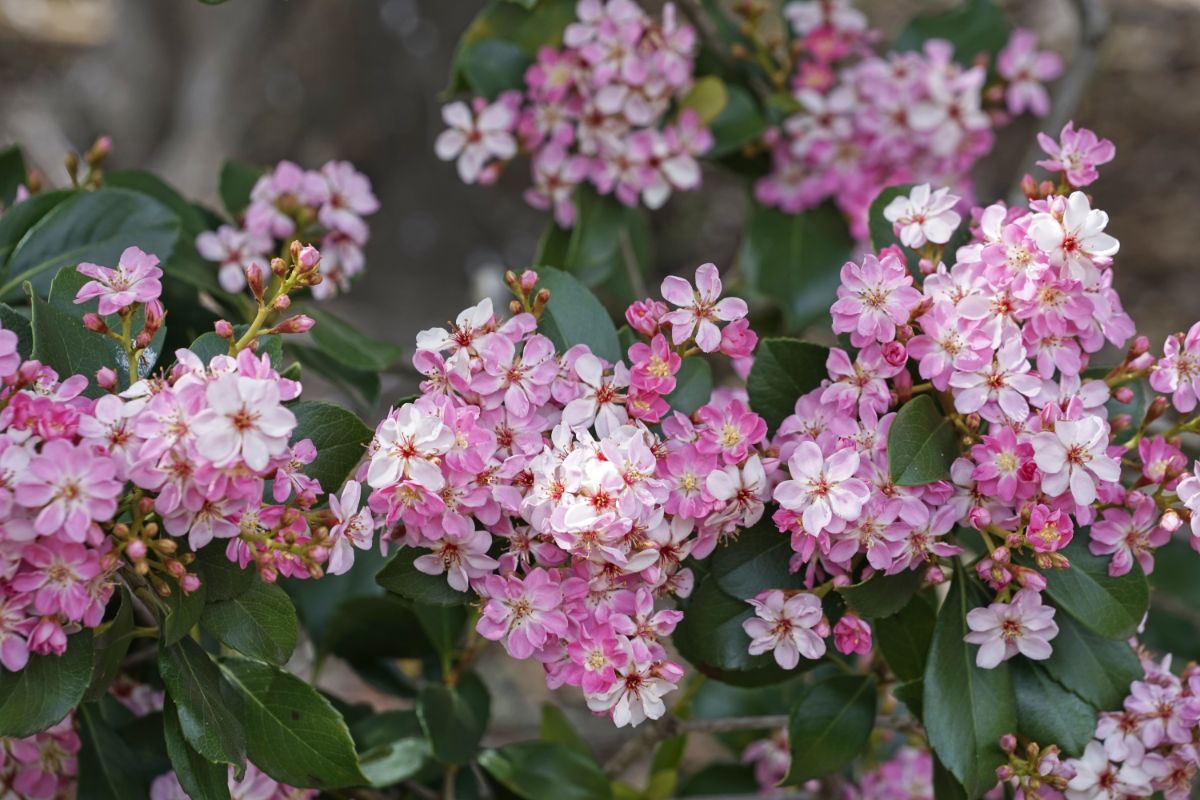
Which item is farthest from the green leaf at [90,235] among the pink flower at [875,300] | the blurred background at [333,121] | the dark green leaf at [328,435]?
the blurred background at [333,121]

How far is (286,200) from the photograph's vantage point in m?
1.34

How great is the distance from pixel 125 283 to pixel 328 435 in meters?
0.19

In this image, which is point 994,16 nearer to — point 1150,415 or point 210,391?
point 1150,415

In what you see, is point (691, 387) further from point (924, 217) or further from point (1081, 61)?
point (1081, 61)

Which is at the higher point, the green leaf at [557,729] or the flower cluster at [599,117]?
the flower cluster at [599,117]

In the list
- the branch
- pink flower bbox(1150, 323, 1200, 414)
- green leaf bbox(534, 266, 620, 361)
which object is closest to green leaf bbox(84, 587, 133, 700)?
green leaf bbox(534, 266, 620, 361)

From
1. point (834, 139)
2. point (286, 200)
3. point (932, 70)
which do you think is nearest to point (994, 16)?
point (932, 70)

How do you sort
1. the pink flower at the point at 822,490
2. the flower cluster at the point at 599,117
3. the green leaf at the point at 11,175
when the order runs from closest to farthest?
the pink flower at the point at 822,490
the green leaf at the point at 11,175
the flower cluster at the point at 599,117

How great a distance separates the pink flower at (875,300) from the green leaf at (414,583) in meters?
0.37

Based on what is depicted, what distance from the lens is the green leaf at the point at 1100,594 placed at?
37.5 inches

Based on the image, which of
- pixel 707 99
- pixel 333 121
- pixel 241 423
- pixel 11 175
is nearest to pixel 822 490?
pixel 241 423

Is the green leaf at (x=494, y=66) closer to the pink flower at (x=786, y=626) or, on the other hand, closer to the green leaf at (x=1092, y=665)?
the pink flower at (x=786, y=626)

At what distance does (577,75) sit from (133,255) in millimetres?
685

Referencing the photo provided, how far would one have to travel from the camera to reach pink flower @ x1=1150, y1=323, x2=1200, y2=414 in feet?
3.11
